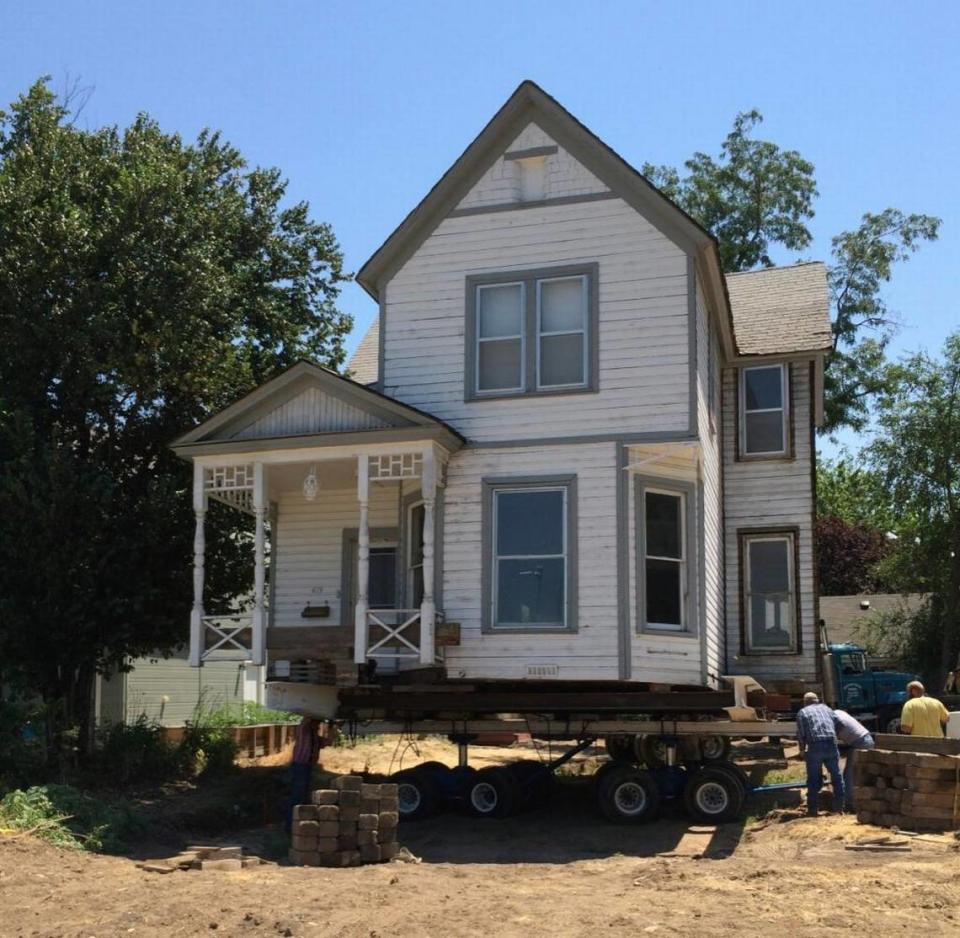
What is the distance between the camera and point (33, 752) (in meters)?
20.3

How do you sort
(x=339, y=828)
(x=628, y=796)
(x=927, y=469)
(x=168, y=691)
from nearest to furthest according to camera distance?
(x=339, y=828) < (x=628, y=796) < (x=168, y=691) < (x=927, y=469)

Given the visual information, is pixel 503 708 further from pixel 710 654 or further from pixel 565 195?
pixel 565 195

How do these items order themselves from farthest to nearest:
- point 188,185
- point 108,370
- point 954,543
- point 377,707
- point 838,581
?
1. point 838,581
2. point 954,543
3. point 188,185
4. point 108,370
5. point 377,707

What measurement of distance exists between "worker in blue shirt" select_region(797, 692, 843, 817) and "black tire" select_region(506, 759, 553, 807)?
389 cm

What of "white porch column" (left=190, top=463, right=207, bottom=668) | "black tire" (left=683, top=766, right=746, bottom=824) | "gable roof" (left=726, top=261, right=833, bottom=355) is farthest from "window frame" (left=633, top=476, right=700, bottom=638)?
"white porch column" (left=190, top=463, right=207, bottom=668)

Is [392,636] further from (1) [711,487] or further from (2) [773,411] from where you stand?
(2) [773,411]

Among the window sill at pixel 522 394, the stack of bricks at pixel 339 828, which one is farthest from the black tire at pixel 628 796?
the window sill at pixel 522 394

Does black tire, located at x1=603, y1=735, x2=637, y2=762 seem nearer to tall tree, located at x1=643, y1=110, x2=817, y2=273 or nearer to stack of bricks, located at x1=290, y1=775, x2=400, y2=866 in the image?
stack of bricks, located at x1=290, y1=775, x2=400, y2=866

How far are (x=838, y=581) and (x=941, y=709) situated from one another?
3762 cm

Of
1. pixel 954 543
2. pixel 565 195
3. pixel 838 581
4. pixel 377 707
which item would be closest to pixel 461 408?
pixel 565 195

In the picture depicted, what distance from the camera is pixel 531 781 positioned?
1859 centimetres

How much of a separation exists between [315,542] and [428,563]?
3557 mm

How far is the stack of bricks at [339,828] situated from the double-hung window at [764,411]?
34.6ft

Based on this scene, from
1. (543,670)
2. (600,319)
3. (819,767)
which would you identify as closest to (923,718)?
(819,767)
